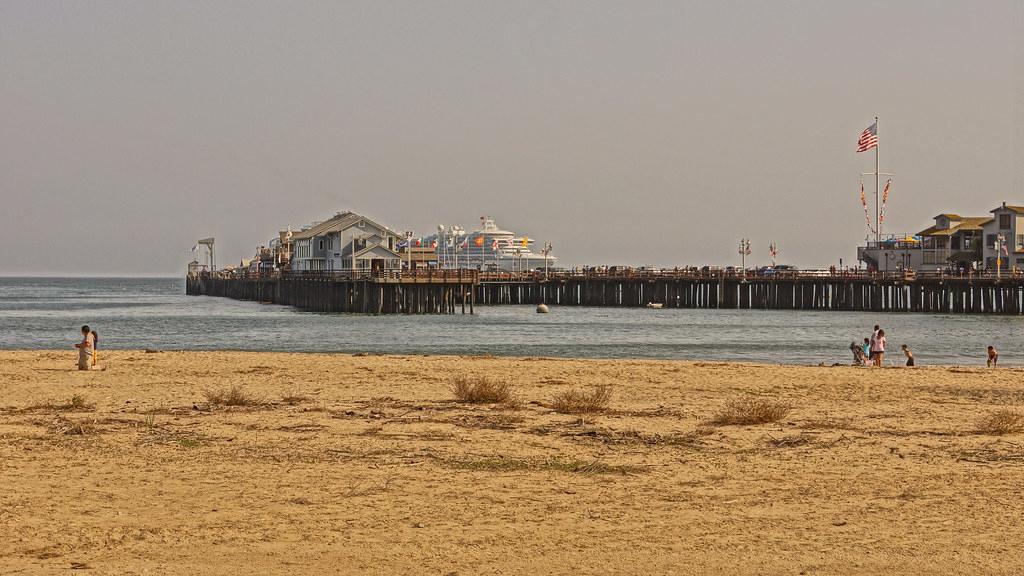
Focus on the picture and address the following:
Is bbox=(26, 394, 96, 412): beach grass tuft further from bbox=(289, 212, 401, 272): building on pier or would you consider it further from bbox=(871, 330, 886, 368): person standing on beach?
bbox=(289, 212, 401, 272): building on pier

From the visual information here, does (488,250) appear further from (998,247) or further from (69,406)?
(69,406)

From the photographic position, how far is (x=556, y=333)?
5059 cm

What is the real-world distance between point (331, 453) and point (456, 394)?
16.8ft

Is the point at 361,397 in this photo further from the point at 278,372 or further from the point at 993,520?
the point at 993,520

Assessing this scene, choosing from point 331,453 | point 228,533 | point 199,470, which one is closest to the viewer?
point 228,533

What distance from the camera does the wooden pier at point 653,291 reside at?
70.7m

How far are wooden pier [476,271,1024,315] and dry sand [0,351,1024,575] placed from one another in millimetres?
58792

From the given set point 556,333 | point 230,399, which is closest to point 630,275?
point 556,333

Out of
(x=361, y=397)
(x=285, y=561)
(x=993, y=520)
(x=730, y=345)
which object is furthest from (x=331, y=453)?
(x=730, y=345)

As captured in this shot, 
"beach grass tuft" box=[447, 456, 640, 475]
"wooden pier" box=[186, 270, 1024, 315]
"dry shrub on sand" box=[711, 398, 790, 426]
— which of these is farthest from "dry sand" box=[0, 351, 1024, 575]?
"wooden pier" box=[186, 270, 1024, 315]

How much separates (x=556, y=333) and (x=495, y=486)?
40.3 metres

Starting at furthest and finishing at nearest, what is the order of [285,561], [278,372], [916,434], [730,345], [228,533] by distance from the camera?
[730,345]
[278,372]
[916,434]
[228,533]
[285,561]

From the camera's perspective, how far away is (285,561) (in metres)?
7.90

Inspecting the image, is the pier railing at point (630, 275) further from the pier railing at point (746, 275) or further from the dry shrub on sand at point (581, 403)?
the dry shrub on sand at point (581, 403)
